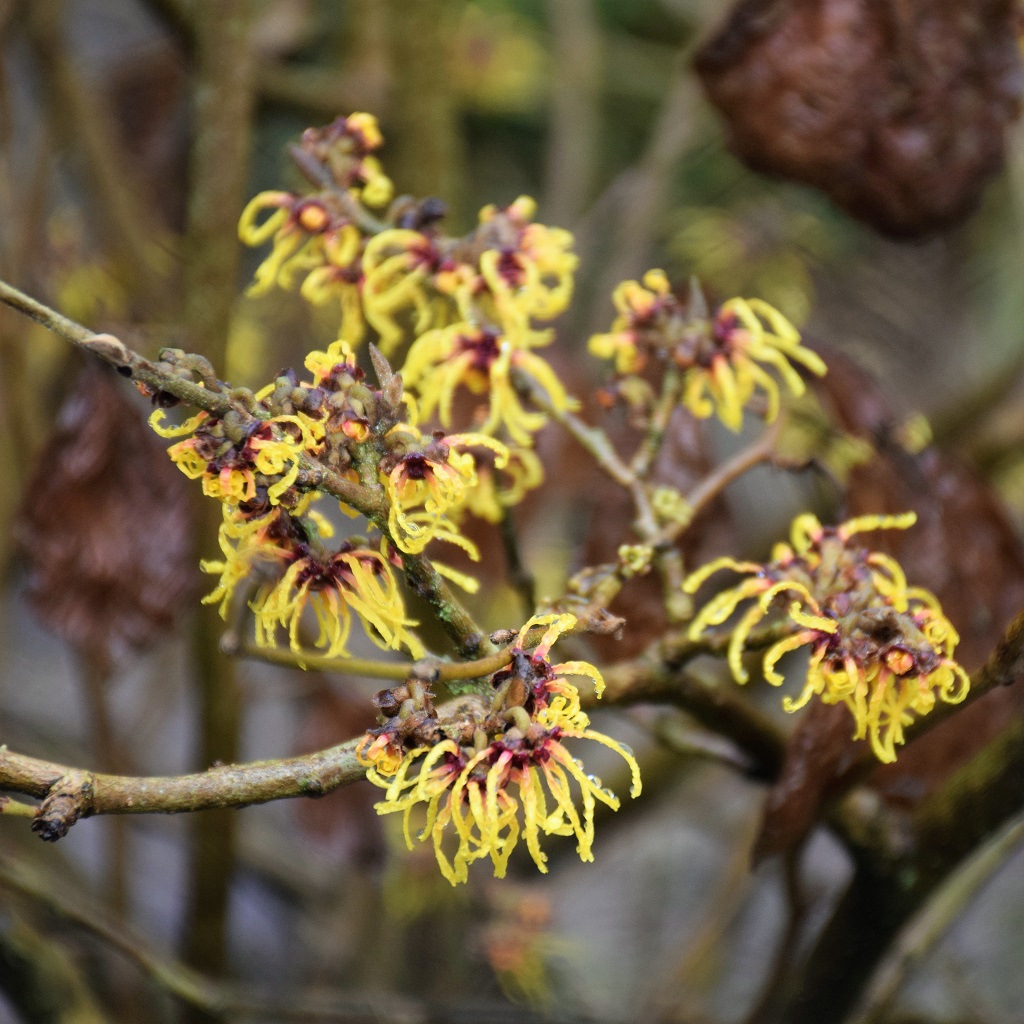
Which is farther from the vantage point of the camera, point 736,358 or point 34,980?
point 34,980

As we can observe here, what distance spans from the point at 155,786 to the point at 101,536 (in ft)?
1.63

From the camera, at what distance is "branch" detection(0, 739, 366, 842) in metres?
0.38

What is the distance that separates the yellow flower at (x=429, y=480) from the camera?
1.40 ft

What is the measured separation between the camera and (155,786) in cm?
40

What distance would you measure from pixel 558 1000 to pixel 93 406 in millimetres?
1002

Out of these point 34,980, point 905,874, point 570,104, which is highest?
point 570,104

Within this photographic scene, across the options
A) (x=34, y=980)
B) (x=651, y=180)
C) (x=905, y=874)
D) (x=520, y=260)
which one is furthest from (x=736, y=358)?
(x=651, y=180)

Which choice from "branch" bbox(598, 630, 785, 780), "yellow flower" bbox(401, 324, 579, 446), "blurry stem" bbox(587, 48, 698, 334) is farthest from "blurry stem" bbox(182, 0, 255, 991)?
"blurry stem" bbox(587, 48, 698, 334)

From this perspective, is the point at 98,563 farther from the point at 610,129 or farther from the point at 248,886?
the point at 610,129

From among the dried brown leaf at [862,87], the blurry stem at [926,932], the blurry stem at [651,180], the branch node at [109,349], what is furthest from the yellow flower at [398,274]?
the blurry stem at [651,180]

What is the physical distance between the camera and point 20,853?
1.16m

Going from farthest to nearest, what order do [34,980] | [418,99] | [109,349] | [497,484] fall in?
[418,99] < [34,980] < [497,484] < [109,349]

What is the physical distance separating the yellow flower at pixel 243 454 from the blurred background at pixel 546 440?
1.01 ft

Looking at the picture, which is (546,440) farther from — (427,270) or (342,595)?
(342,595)
